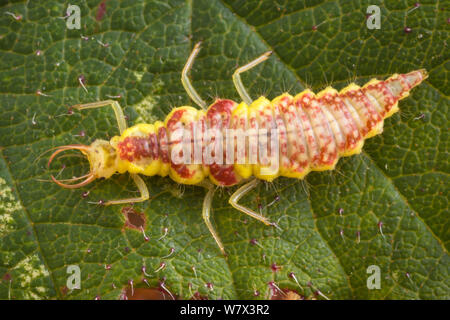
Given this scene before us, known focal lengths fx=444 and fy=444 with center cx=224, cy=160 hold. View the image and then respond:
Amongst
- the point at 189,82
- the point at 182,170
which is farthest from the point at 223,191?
the point at 189,82

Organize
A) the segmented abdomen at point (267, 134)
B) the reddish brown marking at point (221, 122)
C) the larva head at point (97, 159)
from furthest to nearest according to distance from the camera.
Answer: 1. the larva head at point (97, 159)
2. the reddish brown marking at point (221, 122)
3. the segmented abdomen at point (267, 134)

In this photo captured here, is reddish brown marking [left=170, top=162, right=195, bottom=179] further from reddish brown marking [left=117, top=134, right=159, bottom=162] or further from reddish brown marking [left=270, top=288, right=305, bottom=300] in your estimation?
reddish brown marking [left=270, top=288, right=305, bottom=300]

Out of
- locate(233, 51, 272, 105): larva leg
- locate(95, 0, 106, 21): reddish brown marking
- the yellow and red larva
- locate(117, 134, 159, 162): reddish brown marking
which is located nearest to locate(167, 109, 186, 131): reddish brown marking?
the yellow and red larva

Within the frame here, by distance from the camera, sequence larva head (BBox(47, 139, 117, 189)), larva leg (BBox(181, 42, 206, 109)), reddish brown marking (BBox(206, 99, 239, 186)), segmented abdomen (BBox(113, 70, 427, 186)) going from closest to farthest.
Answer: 1. segmented abdomen (BBox(113, 70, 427, 186))
2. reddish brown marking (BBox(206, 99, 239, 186))
3. larva head (BBox(47, 139, 117, 189))
4. larva leg (BBox(181, 42, 206, 109))

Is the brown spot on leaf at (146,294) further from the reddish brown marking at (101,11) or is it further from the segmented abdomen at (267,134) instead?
the reddish brown marking at (101,11)

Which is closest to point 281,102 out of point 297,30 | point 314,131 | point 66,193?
point 314,131

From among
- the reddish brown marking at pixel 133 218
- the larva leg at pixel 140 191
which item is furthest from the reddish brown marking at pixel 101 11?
the reddish brown marking at pixel 133 218
